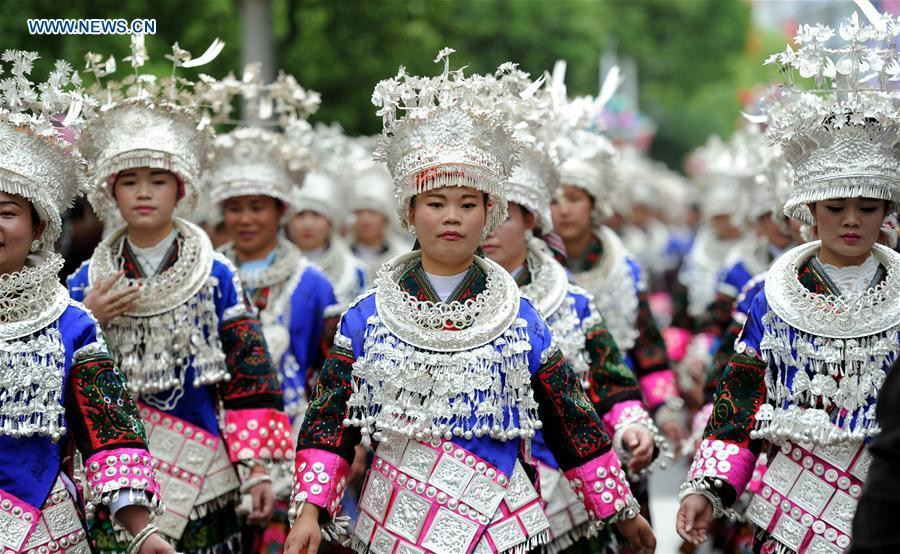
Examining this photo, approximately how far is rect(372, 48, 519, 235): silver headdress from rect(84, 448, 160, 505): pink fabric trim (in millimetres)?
1221

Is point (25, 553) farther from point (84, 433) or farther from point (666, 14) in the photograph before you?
point (666, 14)

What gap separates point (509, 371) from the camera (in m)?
4.36

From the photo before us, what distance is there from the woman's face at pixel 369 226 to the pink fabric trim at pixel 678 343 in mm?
2380

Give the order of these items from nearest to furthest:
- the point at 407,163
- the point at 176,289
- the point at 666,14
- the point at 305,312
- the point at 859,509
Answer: the point at 859,509, the point at 407,163, the point at 176,289, the point at 305,312, the point at 666,14

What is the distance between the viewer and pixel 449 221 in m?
4.43

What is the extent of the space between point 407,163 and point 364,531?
48.0 inches

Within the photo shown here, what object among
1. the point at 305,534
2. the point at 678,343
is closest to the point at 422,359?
the point at 305,534

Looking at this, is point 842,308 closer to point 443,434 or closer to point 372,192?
point 443,434

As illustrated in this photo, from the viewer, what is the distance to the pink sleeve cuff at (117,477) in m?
4.27

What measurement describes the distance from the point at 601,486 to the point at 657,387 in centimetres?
226

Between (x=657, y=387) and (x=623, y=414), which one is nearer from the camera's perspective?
(x=623, y=414)

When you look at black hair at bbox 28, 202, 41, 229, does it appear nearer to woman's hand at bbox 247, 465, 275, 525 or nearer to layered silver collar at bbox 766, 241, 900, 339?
woman's hand at bbox 247, 465, 275, 525

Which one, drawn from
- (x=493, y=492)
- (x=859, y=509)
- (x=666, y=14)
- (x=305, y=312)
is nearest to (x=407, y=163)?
(x=493, y=492)
